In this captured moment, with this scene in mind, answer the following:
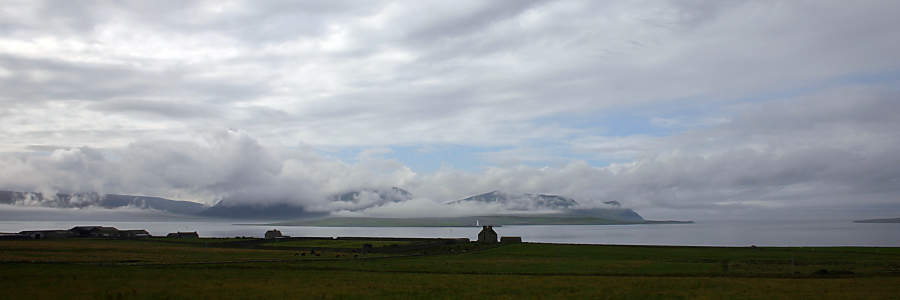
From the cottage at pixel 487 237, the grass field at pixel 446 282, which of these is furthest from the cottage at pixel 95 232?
the grass field at pixel 446 282

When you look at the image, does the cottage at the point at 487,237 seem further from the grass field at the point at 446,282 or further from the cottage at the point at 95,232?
the cottage at the point at 95,232

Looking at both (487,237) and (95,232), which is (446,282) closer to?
(487,237)

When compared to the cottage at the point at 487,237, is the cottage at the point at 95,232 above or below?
below

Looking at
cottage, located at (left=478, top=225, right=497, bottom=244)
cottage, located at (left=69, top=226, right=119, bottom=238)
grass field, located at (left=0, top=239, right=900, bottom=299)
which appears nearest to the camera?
grass field, located at (left=0, top=239, right=900, bottom=299)

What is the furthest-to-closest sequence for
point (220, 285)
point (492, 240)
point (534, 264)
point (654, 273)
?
point (492, 240)
point (534, 264)
point (654, 273)
point (220, 285)

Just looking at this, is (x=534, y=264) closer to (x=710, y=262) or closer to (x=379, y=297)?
(x=710, y=262)

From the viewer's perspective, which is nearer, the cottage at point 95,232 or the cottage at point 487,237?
the cottage at point 487,237

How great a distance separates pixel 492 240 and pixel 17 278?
67576mm

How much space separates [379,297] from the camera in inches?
1050

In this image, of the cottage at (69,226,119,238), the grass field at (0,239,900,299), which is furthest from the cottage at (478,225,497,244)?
the cottage at (69,226,119,238)

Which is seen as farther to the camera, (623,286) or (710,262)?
(710,262)

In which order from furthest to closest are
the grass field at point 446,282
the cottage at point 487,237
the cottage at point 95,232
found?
the cottage at point 95,232, the cottage at point 487,237, the grass field at point 446,282

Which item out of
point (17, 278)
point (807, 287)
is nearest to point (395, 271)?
point (17, 278)

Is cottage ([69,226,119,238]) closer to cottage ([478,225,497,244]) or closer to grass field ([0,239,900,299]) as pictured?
cottage ([478,225,497,244])
